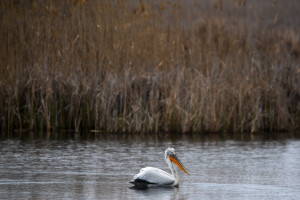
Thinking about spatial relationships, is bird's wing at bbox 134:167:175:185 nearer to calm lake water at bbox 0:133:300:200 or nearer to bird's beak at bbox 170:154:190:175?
calm lake water at bbox 0:133:300:200

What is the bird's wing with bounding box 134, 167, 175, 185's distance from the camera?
730cm

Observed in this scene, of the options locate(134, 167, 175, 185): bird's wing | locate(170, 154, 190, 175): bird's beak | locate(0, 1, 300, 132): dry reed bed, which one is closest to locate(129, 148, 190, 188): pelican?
locate(134, 167, 175, 185): bird's wing

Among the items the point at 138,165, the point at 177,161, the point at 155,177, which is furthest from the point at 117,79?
the point at 155,177

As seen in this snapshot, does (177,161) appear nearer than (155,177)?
No

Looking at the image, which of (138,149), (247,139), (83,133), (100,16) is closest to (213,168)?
(138,149)

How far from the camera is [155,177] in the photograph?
7355mm

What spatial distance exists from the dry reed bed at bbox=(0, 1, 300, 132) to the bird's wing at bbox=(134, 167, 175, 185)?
4.60m

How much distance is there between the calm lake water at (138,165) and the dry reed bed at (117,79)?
0.43 m

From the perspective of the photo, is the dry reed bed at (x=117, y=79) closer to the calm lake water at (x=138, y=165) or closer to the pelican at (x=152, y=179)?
the calm lake water at (x=138, y=165)

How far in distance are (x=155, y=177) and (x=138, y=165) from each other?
1.62 metres

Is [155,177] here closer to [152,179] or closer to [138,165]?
[152,179]

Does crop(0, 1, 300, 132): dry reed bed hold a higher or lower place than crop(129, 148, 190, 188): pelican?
higher

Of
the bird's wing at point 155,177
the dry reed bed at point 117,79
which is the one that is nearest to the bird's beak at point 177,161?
the bird's wing at point 155,177

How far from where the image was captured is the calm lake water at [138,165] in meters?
7.00
